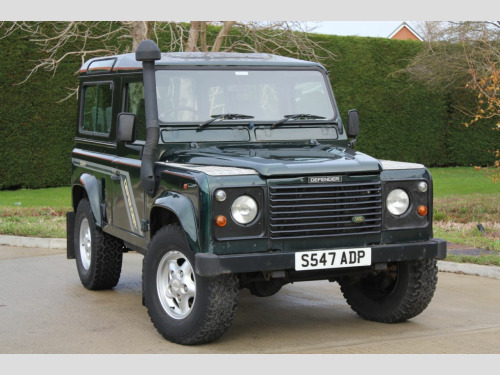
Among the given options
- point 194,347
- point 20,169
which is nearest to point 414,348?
point 194,347

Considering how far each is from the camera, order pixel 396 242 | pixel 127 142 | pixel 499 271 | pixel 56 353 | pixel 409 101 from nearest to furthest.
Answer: pixel 56 353, pixel 396 242, pixel 127 142, pixel 499 271, pixel 409 101

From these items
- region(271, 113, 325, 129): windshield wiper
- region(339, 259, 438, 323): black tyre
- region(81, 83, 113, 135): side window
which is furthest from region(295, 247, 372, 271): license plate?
region(81, 83, 113, 135): side window

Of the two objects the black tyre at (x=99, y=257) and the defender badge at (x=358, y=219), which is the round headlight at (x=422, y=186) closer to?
the defender badge at (x=358, y=219)

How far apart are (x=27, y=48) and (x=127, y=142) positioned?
35.5 ft

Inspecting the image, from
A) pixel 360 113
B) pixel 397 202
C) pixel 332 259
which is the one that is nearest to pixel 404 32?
pixel 360 113

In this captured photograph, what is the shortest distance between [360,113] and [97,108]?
578 inches

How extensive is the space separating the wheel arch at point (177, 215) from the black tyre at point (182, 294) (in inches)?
4.7

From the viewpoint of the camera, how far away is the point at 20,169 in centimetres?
1667

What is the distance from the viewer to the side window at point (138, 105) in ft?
→ 21.7

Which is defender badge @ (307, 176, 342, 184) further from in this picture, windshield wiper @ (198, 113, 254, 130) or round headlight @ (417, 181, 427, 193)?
windshield wiper @ (198, 113, 254, 130)

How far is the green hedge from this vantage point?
54.0ft

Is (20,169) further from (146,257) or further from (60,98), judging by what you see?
(146,257)

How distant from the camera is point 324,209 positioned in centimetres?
556

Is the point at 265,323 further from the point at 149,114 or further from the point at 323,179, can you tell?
the point at 149,114
